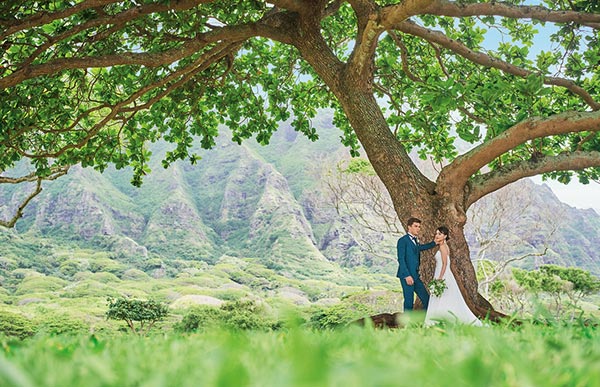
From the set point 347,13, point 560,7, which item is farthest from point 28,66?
point 560,7

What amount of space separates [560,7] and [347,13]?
3757 mm

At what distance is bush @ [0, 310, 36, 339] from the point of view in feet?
76.0

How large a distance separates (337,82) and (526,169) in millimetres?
2871

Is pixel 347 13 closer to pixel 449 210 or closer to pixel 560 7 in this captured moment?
pixel 560 7

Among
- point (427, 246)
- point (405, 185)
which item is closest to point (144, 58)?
point (405, 185)

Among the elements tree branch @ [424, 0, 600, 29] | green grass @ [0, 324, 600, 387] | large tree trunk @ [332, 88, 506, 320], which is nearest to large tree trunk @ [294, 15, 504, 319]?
large tree trunk @ [332, 88, 506, 320]

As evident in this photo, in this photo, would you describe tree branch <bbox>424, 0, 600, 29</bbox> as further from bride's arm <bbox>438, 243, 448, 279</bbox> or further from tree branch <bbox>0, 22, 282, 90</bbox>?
bride's arm <bbox>438, 243, 448, 279</bbox>

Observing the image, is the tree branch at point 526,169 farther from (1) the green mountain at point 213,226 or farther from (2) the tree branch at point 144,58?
(1) the green mountain at point 213,226

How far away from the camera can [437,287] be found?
6730mm

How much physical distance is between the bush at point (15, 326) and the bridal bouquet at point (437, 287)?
20.6 m

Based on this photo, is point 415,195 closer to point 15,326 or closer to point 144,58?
point 144,58

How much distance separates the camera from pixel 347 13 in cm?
999

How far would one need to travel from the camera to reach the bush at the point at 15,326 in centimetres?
2318

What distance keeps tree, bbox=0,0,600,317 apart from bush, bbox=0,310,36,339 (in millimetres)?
16630
